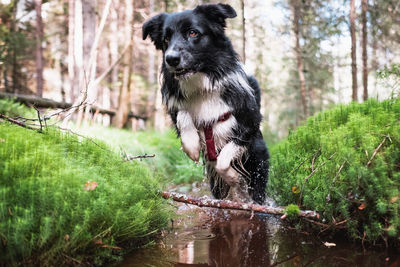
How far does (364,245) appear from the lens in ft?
7.28

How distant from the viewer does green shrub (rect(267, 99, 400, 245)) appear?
2.09m

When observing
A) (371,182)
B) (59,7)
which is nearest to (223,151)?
(371,182)

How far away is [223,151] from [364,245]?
5.65 feet

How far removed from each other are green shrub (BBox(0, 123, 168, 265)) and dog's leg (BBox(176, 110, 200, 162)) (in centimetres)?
111

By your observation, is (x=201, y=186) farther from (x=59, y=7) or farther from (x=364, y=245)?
(x=59, y=7)

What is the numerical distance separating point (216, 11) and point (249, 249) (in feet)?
8.58

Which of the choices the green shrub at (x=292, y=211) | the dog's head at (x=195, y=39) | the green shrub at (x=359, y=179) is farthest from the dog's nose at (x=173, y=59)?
the green shrub at (x=292, y=211)

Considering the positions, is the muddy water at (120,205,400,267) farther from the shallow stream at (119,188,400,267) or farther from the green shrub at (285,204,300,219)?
the green shrub at (285,204,300,219)

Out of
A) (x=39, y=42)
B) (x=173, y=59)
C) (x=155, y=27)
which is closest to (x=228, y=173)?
(x=173, y=59)

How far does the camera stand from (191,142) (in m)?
3.54

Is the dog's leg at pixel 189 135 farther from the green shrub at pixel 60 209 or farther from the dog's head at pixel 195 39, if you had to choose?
the green shrub at pixel 60 209

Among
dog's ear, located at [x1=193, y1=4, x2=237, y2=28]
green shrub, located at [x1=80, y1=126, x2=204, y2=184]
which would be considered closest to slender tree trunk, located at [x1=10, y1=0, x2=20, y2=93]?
green shrub, located at [x1=80, y1=126, x2=204, y2=184]

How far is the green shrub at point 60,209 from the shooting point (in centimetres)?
170

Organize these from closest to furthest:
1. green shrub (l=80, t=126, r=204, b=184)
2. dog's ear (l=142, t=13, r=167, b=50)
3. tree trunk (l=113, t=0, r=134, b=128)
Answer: dog's ear (l=142, t=13, r=167, b=50)
green shrub (l=80, t=126, r=204, b=184)
tree trunk (l=113, t=0, r=134, b=128)
